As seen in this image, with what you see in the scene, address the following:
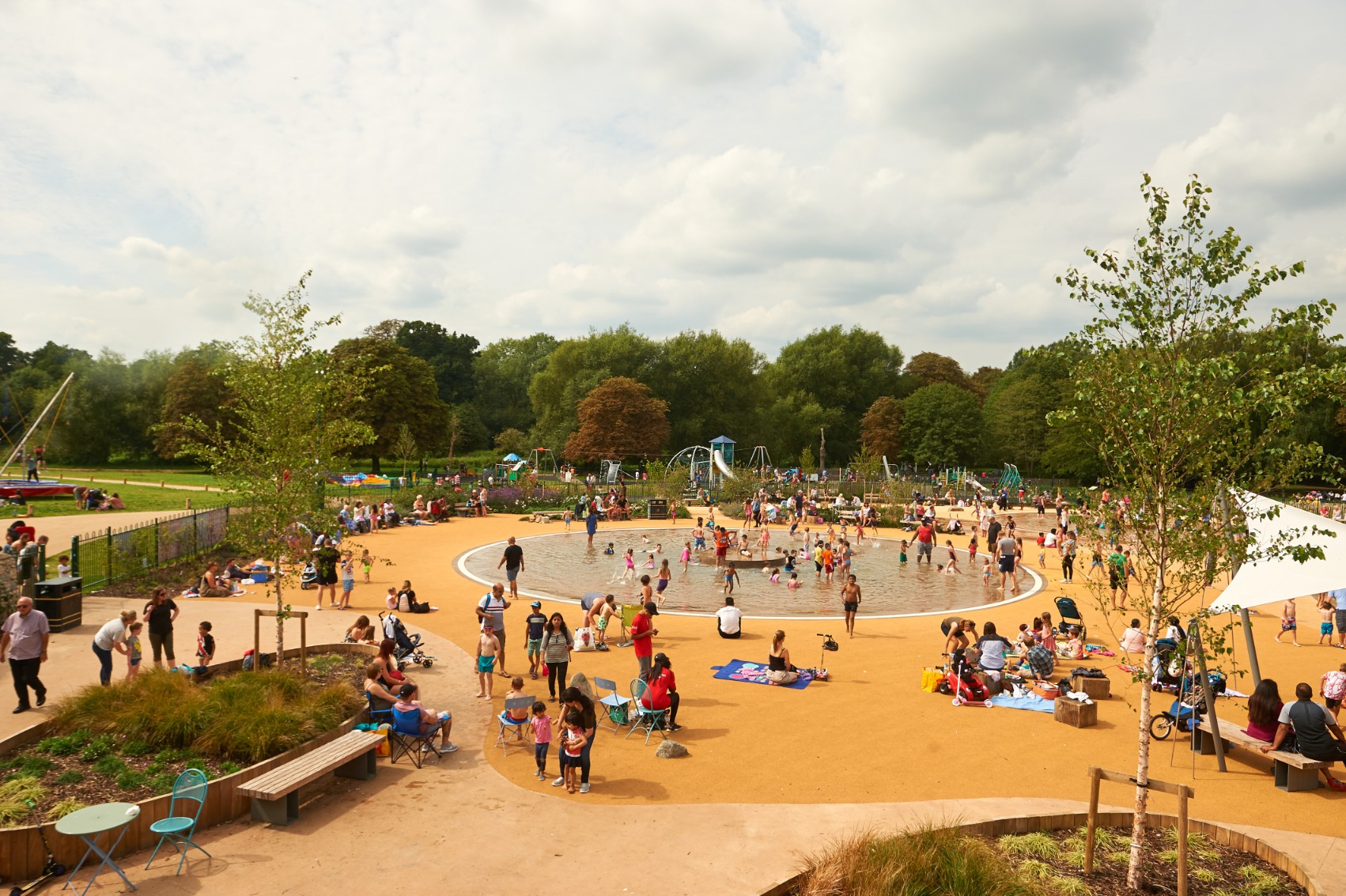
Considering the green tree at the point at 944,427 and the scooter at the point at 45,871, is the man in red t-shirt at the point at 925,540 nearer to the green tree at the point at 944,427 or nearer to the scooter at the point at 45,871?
the scooter at the point at 45,871

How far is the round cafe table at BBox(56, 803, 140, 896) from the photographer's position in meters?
7.12

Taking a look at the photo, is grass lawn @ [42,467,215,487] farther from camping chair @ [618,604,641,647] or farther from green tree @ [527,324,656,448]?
camping chair @ [618,604,641,647]

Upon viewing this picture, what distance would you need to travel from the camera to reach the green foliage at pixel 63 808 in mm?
7895

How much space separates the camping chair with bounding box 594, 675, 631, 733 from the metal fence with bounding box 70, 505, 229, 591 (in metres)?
12.6

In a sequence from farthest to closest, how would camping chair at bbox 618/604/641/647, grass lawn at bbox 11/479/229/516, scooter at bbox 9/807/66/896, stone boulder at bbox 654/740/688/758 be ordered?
grass lawn at bbox 11/479/229/516
camping chair at bbox 618/604/641/647
stone boulder at bbox 654/740/688/758
scooter at bbox 9/807/66/896

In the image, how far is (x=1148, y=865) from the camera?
7.82 metres

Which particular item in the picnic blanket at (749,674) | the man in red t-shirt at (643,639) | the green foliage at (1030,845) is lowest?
the green foliage at (1030,845)

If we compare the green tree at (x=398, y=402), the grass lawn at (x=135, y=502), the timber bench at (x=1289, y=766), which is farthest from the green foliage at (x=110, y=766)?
the green tree at (x=398, y=402)

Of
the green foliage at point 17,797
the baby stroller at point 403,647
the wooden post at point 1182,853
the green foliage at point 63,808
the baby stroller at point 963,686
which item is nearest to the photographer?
the wooden post at point 1182,853

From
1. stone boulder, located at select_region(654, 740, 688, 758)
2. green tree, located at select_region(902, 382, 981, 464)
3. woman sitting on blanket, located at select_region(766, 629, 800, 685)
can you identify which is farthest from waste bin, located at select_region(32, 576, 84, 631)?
→ green tree, located at select_region(902, 382, 981, 464)

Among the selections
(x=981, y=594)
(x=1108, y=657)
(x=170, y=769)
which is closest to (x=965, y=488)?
(x=981, y=594)

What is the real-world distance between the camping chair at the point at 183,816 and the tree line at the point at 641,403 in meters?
46.3

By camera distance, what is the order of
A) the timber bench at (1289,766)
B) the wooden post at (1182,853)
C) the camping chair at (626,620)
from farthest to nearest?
the camping chair at (626,620) → the timber bench at (1289,766) → the wooden post at (1182,853)

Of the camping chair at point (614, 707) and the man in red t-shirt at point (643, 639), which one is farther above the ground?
the man in red t-shirt at point (643, 639)
